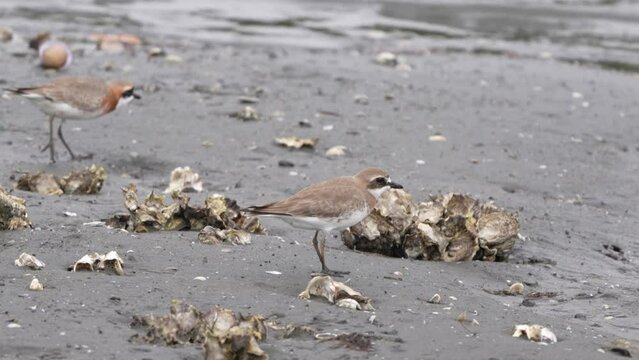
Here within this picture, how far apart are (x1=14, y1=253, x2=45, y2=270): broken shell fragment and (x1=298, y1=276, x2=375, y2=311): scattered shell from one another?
1555 mm

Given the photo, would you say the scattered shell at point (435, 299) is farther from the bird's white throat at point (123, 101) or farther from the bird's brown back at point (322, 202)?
the bird's white throat at point (123, 101)

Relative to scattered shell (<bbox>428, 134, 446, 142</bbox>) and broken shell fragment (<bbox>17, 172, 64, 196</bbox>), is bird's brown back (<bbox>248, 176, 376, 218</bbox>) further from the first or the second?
scattered shell (<bbox>428, 134, 446, 142</bbox>)

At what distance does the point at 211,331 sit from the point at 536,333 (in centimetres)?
182

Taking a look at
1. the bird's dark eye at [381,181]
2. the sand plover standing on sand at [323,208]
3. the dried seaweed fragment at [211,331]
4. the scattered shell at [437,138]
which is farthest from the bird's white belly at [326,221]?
the scattered shell at [437,138]

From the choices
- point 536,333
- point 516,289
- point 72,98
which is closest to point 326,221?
point 516,289

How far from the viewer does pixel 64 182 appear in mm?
9008

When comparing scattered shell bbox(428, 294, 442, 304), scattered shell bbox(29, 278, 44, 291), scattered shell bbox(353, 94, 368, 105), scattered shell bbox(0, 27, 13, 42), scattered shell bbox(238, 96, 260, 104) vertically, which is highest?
scattered shell bbox(29, 278, 44, 291)

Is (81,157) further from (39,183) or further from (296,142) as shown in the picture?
(296,142)

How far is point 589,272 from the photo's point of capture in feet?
26.8

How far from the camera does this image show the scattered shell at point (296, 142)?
36.4 ft

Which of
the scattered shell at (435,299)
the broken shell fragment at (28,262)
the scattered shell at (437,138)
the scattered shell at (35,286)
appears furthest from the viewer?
the scattered shell at (437,138)

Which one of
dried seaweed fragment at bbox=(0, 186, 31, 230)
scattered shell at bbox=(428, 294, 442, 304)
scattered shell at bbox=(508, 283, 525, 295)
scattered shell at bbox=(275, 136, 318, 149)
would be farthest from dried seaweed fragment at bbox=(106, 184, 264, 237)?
scattered shell at bbox=(275, 136, 318, 149)

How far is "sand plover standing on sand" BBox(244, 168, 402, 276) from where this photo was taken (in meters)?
7.01

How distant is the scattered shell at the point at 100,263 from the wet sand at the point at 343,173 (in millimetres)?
83
